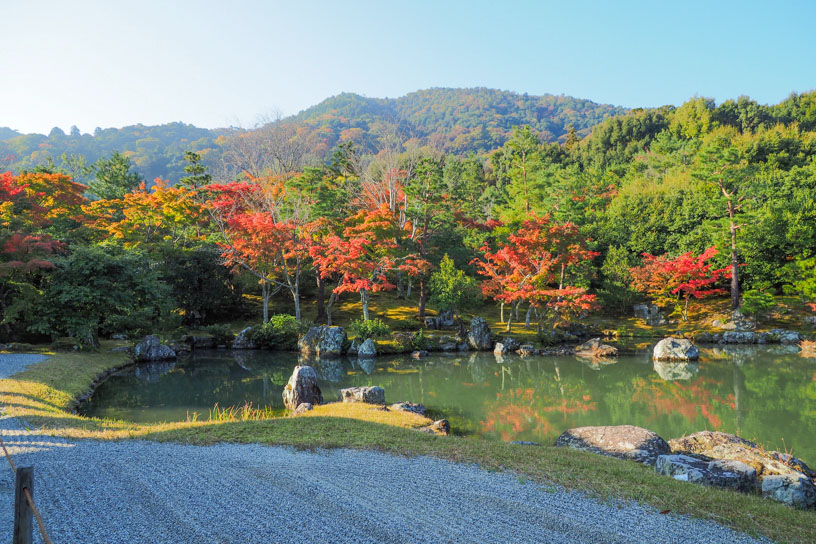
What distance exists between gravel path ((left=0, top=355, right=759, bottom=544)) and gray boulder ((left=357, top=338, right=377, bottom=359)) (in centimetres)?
1225

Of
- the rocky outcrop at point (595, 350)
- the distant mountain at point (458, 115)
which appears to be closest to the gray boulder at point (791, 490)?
the rocky outcrop at point (595, 350)

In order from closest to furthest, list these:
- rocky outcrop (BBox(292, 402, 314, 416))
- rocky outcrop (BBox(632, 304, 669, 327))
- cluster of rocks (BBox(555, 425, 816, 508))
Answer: cluster of rocks (BBox(555, 425, 816, 508))
rocky outcrop (BBox(292, 402, 314, 416))
rocky outcrop (BBox(632, 304, 669, 327))

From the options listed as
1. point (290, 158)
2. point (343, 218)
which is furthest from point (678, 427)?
point (290, 158)

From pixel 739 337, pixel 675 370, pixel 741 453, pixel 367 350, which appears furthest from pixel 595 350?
pixel 741 453

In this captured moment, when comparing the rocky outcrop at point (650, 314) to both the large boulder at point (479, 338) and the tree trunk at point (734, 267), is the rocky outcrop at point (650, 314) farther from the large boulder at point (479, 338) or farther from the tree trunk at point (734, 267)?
the large boulder at point (479, 338)

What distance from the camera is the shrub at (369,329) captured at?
18820mm

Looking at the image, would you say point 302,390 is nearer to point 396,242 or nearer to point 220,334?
point 220,334

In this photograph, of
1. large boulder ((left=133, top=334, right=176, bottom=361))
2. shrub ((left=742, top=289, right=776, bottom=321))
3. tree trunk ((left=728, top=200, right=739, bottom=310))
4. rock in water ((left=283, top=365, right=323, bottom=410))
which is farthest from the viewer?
tree trunk ((left=728, top=200, right=739, bottom=310))

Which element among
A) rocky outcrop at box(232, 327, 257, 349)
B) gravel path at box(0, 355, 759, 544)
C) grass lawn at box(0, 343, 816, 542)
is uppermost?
gravel path at box(0, 355, 759, 544)

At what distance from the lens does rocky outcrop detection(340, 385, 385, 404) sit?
33.0 ft

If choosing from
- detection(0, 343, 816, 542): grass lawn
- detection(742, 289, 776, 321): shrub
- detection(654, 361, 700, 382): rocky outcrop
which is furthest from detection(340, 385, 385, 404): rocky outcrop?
detection(742, 289, 776, 321): shrub

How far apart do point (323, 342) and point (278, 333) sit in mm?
2642

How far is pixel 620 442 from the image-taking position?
7195mm

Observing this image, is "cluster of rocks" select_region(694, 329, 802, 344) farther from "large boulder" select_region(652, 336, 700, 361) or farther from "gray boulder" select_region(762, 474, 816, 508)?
"gray boulder" select_region(762, 474, 816, 508)
